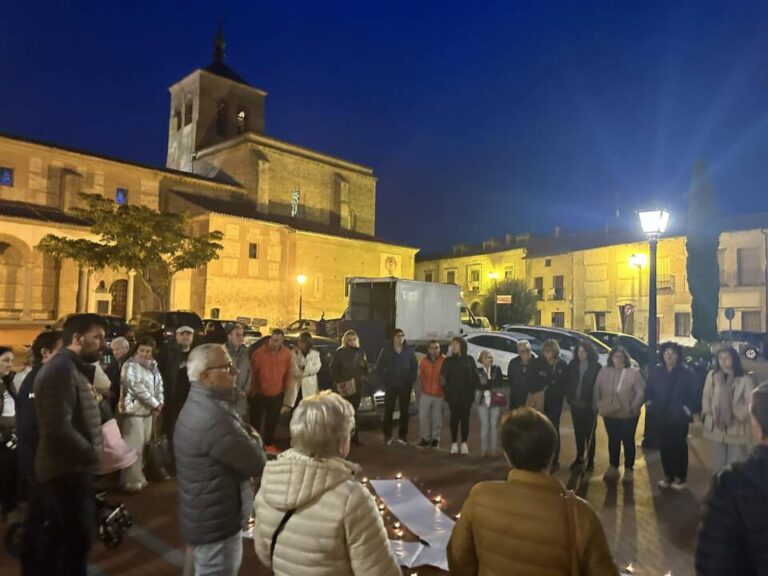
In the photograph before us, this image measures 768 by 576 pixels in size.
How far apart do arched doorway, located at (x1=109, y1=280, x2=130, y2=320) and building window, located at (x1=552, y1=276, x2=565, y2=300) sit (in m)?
31.8

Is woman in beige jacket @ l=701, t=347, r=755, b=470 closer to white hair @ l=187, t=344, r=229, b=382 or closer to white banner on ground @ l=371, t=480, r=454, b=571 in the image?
white banner on ground @ l=371, t=480, r=454, b=571

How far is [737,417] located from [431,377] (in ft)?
13.2

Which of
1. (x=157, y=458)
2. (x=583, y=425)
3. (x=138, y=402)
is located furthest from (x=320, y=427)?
(x=583, y=425)

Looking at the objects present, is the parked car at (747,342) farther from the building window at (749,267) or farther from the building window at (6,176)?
the building window at (6,176)

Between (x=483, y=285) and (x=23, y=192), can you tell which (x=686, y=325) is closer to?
(x=483, y=285)

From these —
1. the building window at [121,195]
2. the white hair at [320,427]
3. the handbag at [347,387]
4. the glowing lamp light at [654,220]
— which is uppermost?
the building window at [121,195]

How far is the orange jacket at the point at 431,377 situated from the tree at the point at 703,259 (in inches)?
876

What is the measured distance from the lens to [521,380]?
762 cm

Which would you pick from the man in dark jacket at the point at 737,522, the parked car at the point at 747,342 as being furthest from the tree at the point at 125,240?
the parked car at the point at 747,342

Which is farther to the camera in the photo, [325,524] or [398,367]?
[398,367]

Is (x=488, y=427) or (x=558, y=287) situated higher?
(x=558, y=287)

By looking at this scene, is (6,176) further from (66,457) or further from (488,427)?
(66,457)

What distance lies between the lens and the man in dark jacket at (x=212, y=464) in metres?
2.74

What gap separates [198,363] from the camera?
287 centimetres
